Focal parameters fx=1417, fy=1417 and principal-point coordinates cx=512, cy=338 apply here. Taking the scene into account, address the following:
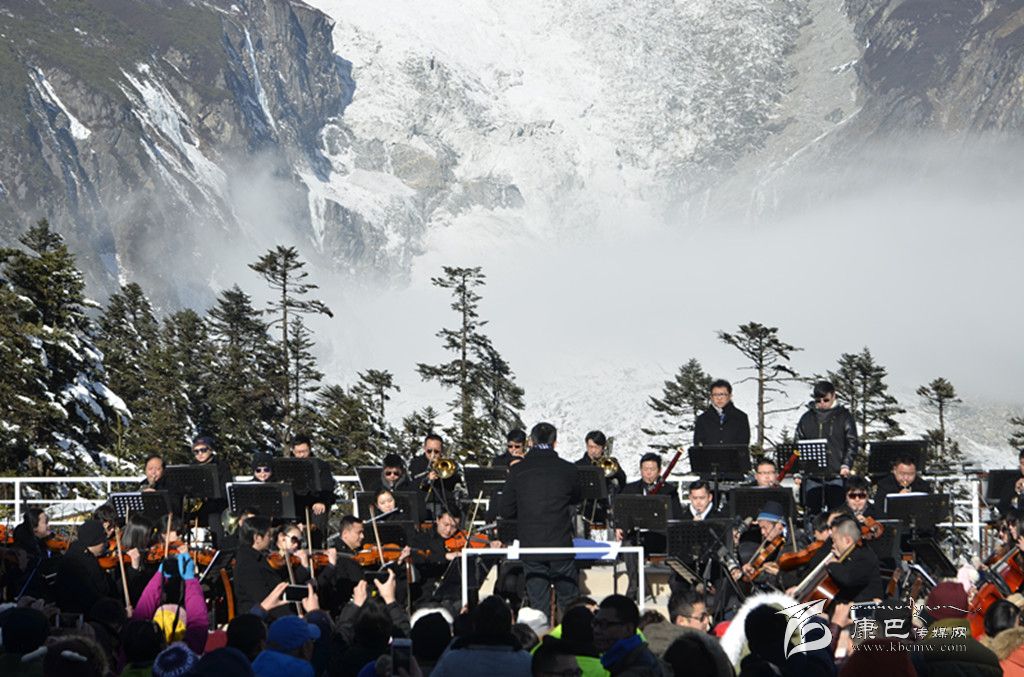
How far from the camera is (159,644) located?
753 centimetres

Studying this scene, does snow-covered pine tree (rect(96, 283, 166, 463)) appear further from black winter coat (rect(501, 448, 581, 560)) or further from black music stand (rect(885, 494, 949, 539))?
black winter coat (rect(501, 448, 581, 560))

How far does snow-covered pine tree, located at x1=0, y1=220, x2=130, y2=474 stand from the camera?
3791 cm

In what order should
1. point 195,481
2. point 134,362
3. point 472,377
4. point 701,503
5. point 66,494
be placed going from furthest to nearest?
point 472,377, point 134,362, point 66,494, point 195,481, point 701,503

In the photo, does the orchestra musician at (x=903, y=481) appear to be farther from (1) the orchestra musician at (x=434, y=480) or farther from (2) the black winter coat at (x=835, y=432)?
(1) the orchestra musician at (x=434, y=480)

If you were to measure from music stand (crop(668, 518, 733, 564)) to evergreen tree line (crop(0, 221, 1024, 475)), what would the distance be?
2314 centimetres

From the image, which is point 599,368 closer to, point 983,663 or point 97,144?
point 97,144

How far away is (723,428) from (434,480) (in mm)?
3467

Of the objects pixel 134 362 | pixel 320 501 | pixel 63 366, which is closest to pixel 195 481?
pixel 320 501

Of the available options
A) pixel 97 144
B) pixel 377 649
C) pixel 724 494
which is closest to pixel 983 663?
pixel 377 649

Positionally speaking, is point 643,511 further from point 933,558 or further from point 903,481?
point 903,481

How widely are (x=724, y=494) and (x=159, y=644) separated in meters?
9.26

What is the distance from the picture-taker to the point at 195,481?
15664mm

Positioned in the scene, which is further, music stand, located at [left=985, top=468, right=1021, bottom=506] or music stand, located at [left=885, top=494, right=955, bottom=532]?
music stand, located at [left=985, top=468, right=1021, bottom=506]

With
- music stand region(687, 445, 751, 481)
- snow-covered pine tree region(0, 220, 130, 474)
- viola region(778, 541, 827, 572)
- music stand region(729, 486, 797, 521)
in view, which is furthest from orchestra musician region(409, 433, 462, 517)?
snow-covered pine tree region(0, 220, 130, 474)
